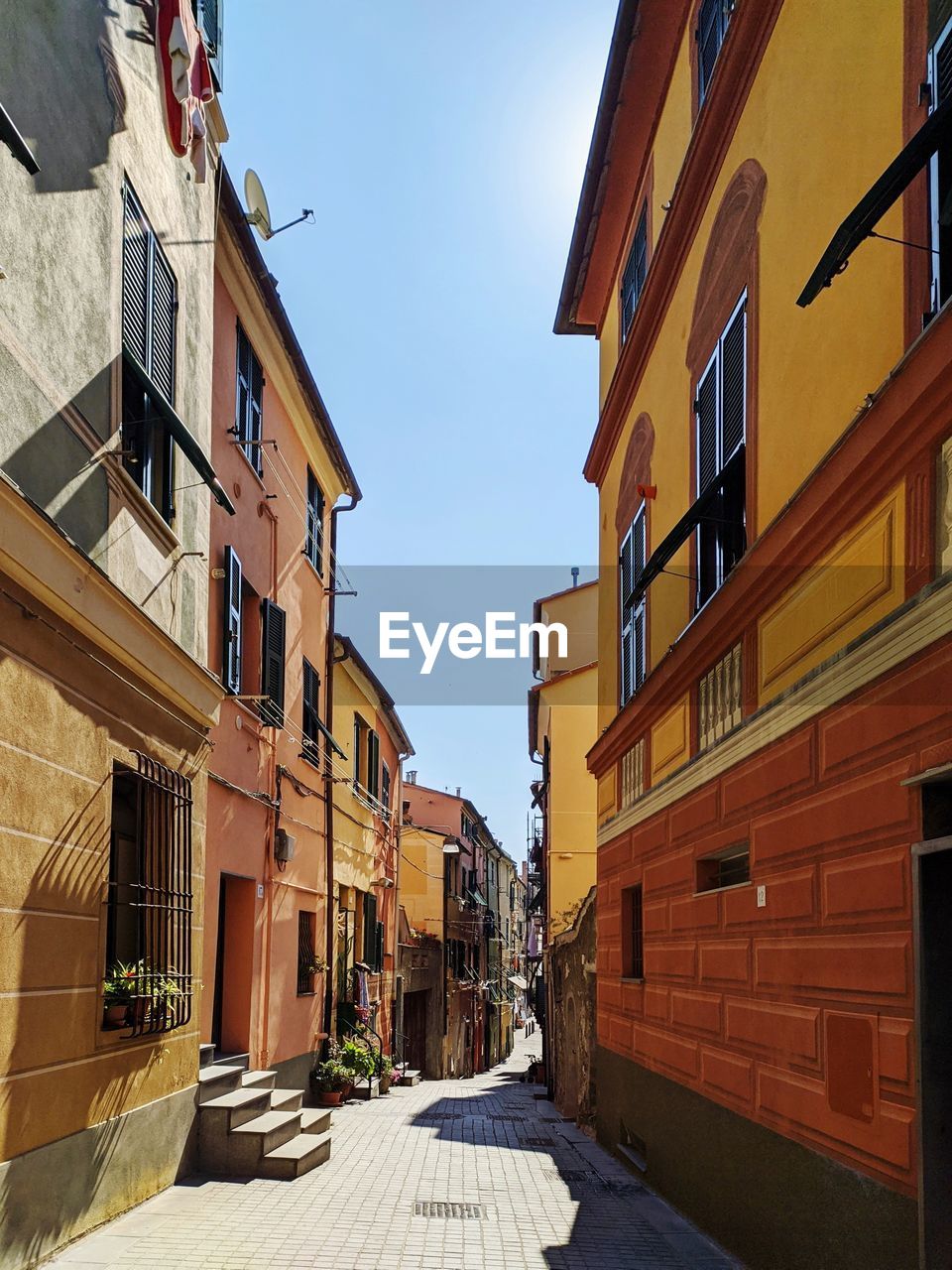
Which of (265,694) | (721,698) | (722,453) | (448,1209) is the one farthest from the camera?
(265,694)

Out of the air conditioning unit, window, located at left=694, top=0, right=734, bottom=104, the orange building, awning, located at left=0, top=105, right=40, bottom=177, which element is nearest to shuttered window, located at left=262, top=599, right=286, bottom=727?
the orange building

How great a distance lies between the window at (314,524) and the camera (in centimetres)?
1736

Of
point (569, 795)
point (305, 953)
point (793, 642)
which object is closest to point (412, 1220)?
point (793, 642)

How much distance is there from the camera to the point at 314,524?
17797mm

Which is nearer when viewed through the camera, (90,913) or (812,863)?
(812,863)

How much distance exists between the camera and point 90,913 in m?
7.21

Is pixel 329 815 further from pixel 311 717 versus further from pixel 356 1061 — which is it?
pixel 356 1061

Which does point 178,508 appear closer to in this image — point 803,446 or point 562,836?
point 803,446

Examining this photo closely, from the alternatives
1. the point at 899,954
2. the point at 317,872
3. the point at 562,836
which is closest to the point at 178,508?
the point at 899,954

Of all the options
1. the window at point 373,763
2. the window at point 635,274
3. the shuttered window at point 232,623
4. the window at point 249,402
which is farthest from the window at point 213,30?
the window at point 373,763

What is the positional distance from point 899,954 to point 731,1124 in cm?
319

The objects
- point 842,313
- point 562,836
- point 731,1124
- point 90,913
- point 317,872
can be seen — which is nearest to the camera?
point 842,313

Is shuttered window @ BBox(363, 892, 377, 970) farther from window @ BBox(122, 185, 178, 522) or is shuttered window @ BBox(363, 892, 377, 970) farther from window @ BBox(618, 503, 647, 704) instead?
window @ BBox(122, 185, 178, 522)

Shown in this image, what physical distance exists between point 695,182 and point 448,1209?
323 inches
